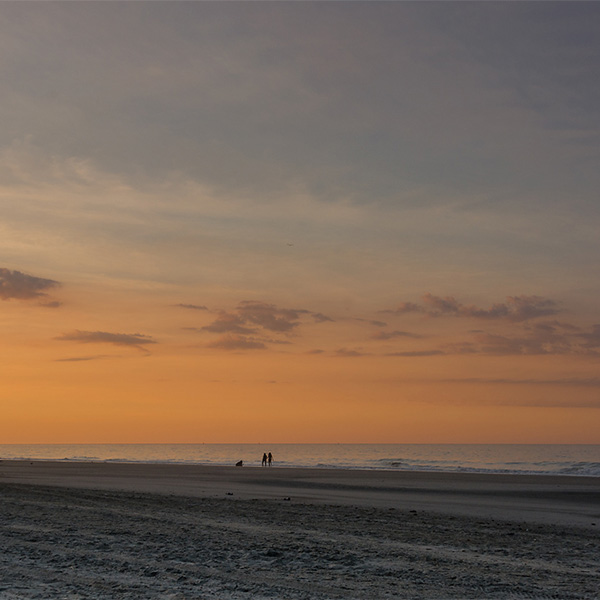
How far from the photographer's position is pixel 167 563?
12133mm

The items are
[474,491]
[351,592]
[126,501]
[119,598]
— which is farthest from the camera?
[474,491]

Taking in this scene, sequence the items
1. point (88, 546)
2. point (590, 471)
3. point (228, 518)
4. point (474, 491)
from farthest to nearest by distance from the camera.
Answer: point (590, 471)
point (474, 491)
point (228, 518)
point (88, 546)

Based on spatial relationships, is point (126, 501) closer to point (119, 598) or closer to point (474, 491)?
point (119, 598)

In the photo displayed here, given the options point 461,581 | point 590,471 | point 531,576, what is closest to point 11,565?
point 461,581

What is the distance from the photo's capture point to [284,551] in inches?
540

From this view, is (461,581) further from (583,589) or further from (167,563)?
(167,563)

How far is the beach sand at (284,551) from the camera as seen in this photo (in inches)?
403

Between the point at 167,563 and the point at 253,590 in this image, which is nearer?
the point at 253,590

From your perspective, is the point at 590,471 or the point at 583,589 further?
the point at 590,471

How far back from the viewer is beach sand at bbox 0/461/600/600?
10.2m

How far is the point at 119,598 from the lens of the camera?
9.27 meters

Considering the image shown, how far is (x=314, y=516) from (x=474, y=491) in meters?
20.2

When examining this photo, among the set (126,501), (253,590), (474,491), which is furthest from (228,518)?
(474,491)

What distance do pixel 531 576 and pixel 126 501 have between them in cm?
1766
